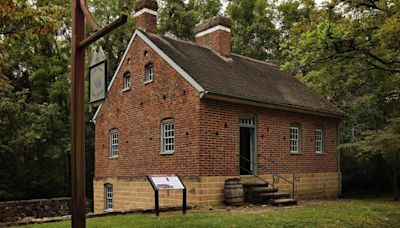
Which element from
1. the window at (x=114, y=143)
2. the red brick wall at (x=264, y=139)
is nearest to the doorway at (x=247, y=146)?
the red brick wall at (x=264, y=139)

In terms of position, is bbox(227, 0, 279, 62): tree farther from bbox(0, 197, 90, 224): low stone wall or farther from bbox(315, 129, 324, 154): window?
bbox(0, 197, 90, 224): low stone wall

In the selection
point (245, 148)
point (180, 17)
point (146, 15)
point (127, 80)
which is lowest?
point (245, 148)

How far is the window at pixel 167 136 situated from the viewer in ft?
55.8

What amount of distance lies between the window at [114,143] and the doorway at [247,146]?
5.78 meters

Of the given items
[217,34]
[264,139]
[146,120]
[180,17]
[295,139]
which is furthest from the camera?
[180,17]

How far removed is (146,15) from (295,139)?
8.39 meters

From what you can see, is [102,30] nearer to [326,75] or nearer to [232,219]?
[232,219]

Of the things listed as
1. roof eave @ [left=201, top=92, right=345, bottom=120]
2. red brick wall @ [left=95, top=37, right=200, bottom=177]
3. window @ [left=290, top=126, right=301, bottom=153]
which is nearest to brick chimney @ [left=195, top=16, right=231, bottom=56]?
red brick wall @ [left=95, top=37, right=200, bottom=177]

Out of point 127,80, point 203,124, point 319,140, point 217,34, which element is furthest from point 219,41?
point 203,124

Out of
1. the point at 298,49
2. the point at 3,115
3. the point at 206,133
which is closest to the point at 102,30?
the point at 298,49

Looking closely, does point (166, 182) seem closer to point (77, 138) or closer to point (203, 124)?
point (203, 124)

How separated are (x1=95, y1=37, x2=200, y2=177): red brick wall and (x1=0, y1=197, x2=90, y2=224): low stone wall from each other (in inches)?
115

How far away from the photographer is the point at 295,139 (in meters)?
19.5

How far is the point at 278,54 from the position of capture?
1359 inches
